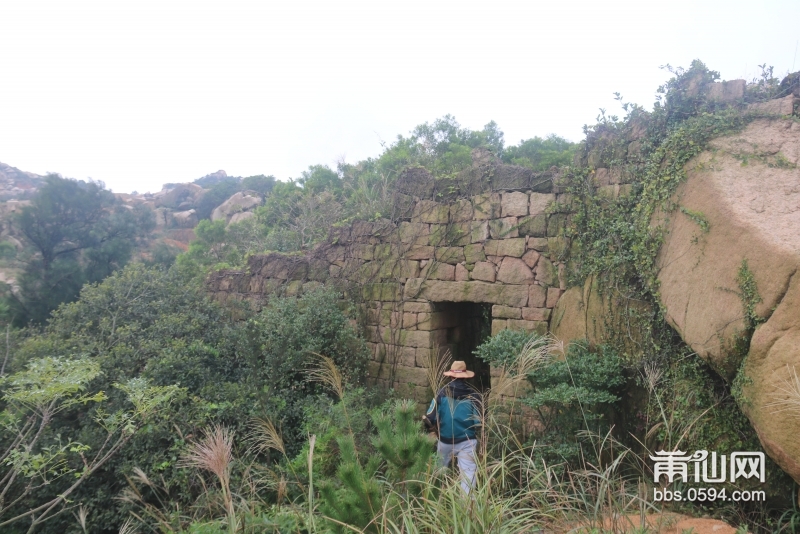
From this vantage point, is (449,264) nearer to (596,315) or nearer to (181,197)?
(596,315)

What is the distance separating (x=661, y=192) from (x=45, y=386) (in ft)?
17.3

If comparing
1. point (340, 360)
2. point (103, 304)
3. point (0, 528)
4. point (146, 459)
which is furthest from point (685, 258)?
point (103, 304)

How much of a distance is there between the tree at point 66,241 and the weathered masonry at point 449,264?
4257 mm

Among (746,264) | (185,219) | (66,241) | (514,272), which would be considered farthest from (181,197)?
(746,264)

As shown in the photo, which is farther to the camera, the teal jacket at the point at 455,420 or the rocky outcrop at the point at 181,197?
the rocky outcrop at the point at 181,197

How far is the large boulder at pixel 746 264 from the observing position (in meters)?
2.78

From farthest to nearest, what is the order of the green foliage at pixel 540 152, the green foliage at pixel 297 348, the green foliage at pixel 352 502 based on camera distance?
the green foliage at pixel 540 152, the green foliage at pixel 297 348, the green foliage at pixel 352 502

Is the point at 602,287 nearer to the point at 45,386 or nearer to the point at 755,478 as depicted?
the point at 755,478

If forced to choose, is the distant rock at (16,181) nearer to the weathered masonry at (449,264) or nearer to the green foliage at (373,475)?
the weathered masonry at (449,264)

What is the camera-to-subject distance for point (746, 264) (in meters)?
3.16

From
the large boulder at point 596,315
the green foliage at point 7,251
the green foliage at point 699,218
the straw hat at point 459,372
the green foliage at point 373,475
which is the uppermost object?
the green foliage at point 699,218

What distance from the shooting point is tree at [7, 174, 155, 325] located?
26.3ft

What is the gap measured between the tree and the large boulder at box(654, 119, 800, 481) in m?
9.02

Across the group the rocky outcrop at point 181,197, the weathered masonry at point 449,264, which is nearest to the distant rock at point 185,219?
the rocky outcrop at point 181,197
